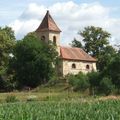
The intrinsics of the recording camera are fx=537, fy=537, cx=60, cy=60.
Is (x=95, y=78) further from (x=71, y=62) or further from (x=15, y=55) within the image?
(x=71, y=62)

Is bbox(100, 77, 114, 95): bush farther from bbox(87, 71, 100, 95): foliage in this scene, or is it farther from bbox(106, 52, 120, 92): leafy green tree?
bbox(87, 71, 100, 95): foliage

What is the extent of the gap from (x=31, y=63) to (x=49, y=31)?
18063 mm

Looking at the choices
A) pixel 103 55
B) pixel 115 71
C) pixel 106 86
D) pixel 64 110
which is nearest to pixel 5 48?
pixel 103 55

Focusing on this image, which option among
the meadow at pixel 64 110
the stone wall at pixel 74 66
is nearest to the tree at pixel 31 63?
the stone wall at pixel 74 66

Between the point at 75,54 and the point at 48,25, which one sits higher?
the point at 48,25

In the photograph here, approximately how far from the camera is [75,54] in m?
112

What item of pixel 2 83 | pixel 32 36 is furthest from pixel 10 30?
pixel 2 83

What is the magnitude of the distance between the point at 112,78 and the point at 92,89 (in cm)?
298

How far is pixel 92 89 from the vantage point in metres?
65.6

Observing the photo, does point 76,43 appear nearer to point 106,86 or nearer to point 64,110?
point 106,86

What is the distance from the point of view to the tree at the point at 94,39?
119 meters

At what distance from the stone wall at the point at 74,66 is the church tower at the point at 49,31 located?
365cm

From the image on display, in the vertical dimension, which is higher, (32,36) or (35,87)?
(32,36)

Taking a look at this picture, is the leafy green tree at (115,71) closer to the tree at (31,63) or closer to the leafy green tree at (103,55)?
the tree at (31,63)
